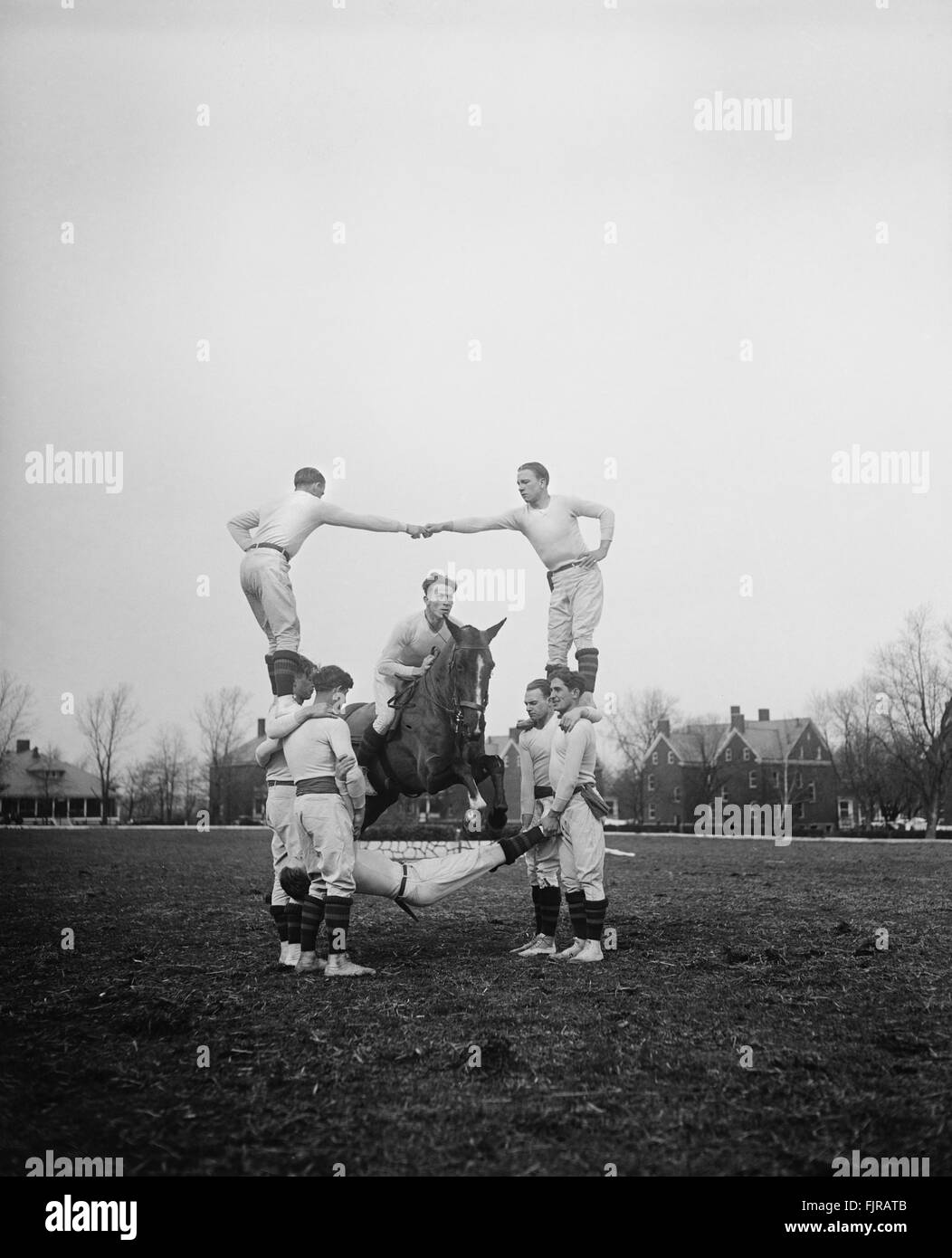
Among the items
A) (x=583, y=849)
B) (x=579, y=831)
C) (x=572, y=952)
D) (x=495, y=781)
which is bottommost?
(x=572, y=952)

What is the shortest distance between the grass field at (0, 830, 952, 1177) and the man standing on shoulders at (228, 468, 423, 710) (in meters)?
2.55

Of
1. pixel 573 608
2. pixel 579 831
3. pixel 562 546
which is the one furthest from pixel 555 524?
pixel 579 831

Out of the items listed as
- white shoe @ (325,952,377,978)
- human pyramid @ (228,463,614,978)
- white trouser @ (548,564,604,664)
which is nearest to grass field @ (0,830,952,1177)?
white shoe @ (325,952,377,978)

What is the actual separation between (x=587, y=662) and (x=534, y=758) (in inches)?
50.2

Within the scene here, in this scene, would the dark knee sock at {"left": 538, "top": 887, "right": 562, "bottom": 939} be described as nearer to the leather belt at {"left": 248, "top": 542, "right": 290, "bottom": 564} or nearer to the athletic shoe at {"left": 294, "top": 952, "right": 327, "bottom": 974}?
the athletic shoe at {"left": 294, "top": 952, "right": 327, "bottom": 974}

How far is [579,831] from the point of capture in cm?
804

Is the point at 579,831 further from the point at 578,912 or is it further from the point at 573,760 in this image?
the point at 578,912

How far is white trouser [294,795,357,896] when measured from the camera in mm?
7500

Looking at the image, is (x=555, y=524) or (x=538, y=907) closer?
(x=538, y=907)

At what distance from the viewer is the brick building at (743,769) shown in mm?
56438

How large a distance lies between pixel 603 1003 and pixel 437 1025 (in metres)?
1.19

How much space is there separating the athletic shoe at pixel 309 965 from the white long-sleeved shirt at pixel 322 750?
1.25 meters

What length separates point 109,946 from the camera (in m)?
9.07
